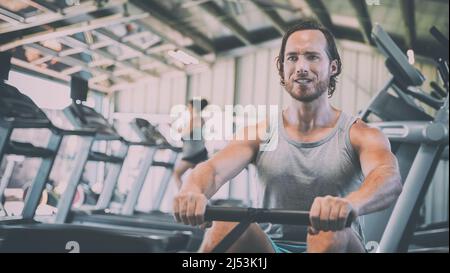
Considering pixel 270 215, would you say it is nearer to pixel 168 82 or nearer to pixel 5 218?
pixel 168 82

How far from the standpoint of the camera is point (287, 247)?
135 cm

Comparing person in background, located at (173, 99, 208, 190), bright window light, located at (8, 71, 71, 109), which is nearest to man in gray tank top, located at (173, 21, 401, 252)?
person in background, located at (173, 99, 208, 190)

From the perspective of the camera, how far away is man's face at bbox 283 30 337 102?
1.36 metres

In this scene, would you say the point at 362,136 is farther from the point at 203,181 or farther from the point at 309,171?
the point at 203,181

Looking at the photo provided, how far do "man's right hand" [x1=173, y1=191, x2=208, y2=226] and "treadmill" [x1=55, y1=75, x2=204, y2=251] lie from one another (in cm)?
99

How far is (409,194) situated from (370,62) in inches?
24.0

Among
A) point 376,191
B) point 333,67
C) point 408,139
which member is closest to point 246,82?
point 333,67

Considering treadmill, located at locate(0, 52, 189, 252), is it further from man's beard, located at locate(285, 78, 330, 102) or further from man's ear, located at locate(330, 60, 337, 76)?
man's ear, located at locate(330, 60, 337, 76)

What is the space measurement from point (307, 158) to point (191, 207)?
46 centimetres

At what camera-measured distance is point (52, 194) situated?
2.16 meters

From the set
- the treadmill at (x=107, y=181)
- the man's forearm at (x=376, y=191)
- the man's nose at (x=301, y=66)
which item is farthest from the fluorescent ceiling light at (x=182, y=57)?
the man's forearm at (x=376, y=191)

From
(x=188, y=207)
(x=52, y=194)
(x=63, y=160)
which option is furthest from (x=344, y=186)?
(x=63, y=160)

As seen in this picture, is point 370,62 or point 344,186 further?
point 370,62

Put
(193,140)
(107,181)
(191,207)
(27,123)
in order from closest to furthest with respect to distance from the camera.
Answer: (191,207) → (27,123) → (193,140) → (107,181)
